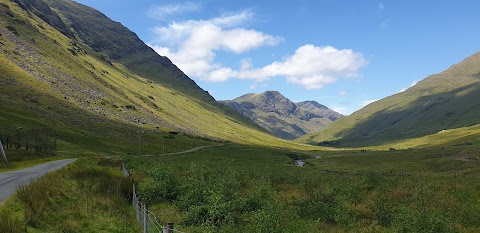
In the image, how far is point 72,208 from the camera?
2170 cm

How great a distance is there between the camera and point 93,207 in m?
22.7

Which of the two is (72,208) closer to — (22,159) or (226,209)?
(226,209)

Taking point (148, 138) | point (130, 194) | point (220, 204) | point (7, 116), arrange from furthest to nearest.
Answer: point (148, 138) < point (7, 116) < point (130, 194) < point (220, 204)

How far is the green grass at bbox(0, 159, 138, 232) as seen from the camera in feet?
57.6

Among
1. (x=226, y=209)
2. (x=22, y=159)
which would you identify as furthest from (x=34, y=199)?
(x=22, y=159)

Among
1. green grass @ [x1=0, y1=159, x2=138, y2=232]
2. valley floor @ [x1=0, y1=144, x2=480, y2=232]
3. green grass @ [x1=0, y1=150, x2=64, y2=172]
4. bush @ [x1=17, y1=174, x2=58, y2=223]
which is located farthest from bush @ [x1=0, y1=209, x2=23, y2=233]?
green grass @ [x1=0, y1=150, x2=64, y2=172]

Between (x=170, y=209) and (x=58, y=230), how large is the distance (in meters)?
7.92

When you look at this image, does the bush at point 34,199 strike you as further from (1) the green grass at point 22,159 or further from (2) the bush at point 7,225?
(1) the green grass at point 22,159

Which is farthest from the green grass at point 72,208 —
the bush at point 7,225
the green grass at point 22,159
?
the green grass at point 22,159

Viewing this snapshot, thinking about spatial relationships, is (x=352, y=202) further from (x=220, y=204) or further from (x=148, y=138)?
(x=148, y=138)

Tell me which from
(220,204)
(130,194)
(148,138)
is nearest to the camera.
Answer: (220,204)

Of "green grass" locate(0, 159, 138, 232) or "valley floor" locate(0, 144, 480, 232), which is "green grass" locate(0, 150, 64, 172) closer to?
"valley floor" locate(0, 144, 480, 232)

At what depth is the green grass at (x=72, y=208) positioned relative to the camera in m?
17.5

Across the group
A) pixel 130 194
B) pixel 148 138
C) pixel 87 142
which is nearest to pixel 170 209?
pixel 130 194
